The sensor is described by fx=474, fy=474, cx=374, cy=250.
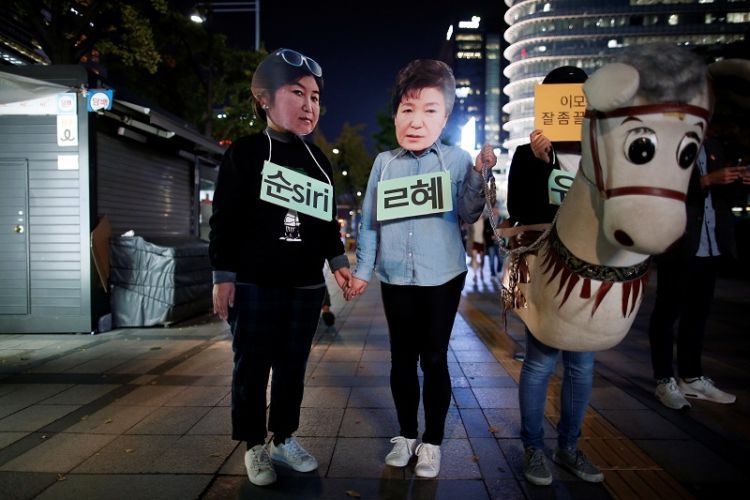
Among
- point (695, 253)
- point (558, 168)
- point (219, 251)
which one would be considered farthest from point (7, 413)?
point (695, 253)

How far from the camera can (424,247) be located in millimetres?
2426

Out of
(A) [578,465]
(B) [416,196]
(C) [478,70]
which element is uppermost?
(C) [478,70]

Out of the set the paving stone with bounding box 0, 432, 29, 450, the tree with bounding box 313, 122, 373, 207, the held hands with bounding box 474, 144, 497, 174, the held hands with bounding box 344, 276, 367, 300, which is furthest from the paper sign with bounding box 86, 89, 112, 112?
the tree with bounding box 313, 122, 373, 207

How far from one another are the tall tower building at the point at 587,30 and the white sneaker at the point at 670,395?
67910 millimetres

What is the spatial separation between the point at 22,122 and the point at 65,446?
5.07 meters

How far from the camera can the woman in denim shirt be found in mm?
2422

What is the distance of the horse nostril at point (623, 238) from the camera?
1.51m

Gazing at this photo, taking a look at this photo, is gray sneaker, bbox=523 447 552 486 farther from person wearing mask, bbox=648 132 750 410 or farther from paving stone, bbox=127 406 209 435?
paving stone, bbox=127 406 209 435

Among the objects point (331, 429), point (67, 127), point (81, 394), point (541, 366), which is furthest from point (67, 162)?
point (541, 366)

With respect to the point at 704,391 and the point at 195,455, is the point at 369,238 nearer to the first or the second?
the point at 195,455

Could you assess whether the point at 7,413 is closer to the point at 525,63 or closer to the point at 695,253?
the point at 695,253

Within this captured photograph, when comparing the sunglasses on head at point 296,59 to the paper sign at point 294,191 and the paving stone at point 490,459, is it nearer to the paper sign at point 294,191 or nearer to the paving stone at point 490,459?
the paper sign at point 294,191

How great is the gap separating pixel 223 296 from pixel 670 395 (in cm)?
326

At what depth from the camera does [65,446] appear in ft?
9.49
